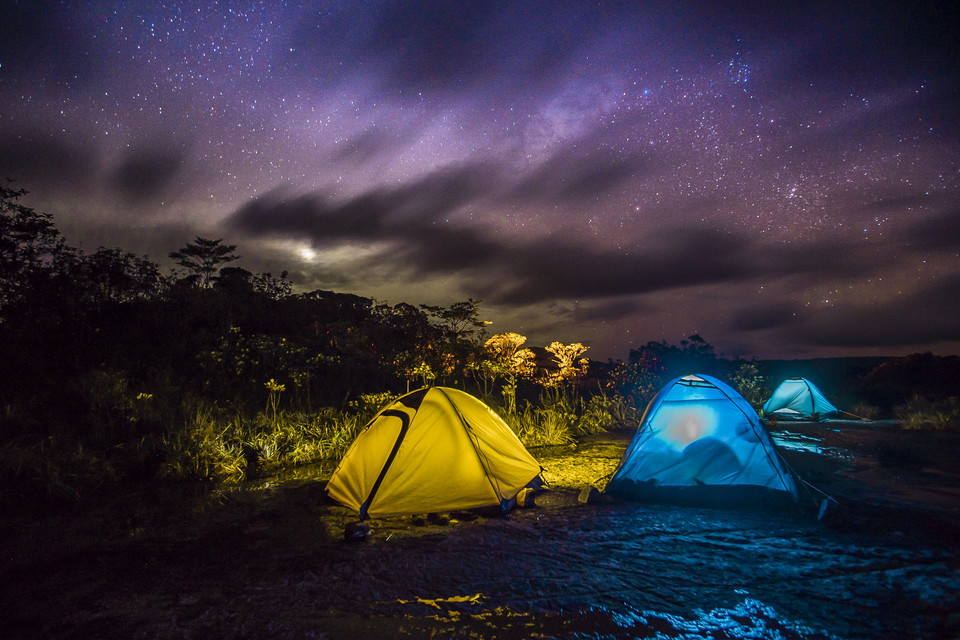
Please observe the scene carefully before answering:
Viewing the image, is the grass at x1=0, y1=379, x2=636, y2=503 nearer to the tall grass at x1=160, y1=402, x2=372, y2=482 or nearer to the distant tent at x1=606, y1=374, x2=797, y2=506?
the tall grass at x1=160, y1=402, x2=372, y2=482

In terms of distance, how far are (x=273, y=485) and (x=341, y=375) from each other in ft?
23.2

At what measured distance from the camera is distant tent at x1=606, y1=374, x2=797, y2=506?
5828 mm

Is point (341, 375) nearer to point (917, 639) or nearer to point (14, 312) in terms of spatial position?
Result: point (14, 312)

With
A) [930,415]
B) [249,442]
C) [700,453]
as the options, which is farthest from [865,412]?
[249,442]

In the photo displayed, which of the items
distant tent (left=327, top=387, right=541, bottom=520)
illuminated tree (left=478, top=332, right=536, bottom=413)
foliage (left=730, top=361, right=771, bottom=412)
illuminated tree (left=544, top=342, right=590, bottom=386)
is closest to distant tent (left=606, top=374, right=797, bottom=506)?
distant tent (left=327, top=387, right=541, bottom=520)

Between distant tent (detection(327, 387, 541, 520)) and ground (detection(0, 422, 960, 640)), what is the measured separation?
25 cm

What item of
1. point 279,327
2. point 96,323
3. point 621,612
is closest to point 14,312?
point 96,323

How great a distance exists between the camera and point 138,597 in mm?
3615

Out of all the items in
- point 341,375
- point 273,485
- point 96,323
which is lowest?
point 273,485

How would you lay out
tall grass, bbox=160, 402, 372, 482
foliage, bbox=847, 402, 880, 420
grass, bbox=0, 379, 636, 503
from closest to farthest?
grass, bbox=0, 379, 636, 503, tall grass, bbox=160, 402, 372, 482, foliage, bbox=847, 402, 880, 420

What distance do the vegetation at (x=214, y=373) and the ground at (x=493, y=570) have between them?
174 cm

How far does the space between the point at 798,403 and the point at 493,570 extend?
15318 mm

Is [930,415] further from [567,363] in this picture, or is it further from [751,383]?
[567,363]

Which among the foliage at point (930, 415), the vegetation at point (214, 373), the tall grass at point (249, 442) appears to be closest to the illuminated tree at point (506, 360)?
the vegetation at point (214, 373)
